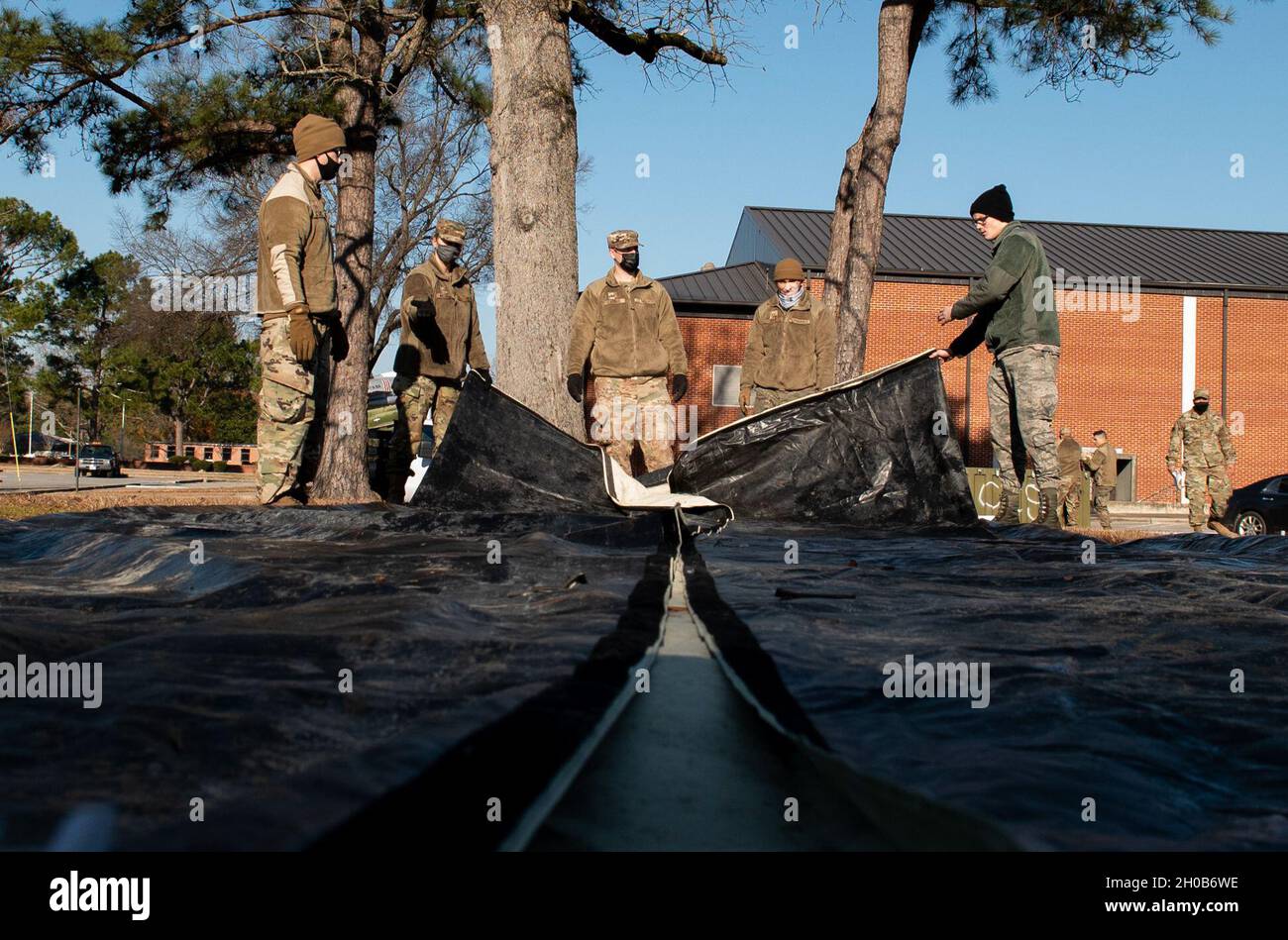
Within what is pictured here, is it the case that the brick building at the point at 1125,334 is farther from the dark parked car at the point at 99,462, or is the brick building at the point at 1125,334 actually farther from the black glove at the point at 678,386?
the black glove at the point at 678,386

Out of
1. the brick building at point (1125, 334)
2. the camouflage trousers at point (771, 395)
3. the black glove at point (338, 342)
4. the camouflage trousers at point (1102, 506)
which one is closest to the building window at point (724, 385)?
the brick building at point (1125, 334)

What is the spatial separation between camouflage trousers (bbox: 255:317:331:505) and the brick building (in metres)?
20.6

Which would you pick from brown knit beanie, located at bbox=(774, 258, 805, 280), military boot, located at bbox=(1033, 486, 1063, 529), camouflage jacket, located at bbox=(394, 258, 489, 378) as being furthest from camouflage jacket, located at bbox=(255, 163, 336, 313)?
military boot, located at bbox=(1033, 486, 1063, 529)

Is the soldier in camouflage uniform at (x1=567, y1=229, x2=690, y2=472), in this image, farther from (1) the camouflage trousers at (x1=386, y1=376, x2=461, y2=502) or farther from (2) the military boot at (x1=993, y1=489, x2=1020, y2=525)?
(2) the military boot at (x1=993, y1=489, x2=1020, y2=525)

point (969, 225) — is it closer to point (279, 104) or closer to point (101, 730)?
point (279, 104)

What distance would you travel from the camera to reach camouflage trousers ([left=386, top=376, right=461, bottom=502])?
6.58m

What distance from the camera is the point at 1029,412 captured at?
5.52 meters

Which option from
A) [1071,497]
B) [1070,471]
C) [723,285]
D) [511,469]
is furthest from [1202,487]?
[723,285]

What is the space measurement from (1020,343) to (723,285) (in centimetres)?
2057

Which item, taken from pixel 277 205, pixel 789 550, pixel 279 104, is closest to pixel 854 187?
pixel 279 104

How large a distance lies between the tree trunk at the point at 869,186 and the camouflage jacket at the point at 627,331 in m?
3.63

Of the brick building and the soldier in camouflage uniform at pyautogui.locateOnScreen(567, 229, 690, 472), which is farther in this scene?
the brick building

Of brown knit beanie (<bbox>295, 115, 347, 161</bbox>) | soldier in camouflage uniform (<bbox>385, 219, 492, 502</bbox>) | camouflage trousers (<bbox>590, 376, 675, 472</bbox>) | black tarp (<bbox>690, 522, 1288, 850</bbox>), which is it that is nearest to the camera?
black tarp (<bbox>690, 522, 1288, 850</bbox>)

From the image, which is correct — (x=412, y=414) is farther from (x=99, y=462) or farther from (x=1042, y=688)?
(x=99, y=462)
